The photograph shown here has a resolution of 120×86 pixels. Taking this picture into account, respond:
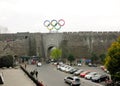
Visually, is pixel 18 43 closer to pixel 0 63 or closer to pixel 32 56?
pixel 32 56

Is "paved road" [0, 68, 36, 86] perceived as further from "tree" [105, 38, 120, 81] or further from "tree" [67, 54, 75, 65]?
"tree" [67, 54, 75, 65]

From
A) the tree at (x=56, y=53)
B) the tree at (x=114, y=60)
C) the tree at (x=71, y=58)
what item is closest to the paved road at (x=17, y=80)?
the tree at (x=114, y=60)

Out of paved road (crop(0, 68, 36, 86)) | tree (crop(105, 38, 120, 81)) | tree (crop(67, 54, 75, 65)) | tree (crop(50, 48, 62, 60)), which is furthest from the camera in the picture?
tree (crop(50, 48, 62, 60))

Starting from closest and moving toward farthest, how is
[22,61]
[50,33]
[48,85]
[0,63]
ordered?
[48,85] < [0,63] < [22,61] < [50,33]

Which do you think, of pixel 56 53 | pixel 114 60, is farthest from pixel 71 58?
pixel 114 60

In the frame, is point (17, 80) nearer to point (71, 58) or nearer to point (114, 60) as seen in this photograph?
point (114, 60)

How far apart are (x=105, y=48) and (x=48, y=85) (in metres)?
46.8

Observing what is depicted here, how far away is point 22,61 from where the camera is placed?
225 ft

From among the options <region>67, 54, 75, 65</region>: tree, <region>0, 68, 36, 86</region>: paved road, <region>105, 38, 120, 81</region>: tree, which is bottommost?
<region>67, 54, 75, 65</region>: tree

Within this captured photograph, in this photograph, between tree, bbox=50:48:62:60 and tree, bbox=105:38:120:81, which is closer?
tree, bbox=105:38:120:81

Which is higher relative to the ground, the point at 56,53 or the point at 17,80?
the point at 17,80

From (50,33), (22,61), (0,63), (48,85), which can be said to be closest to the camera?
(48,85)

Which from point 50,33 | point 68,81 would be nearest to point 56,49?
point 50,33

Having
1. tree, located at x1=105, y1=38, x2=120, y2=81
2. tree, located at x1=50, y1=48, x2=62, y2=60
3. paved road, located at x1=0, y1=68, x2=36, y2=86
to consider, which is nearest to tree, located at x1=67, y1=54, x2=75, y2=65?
tree, located at x1=50, y1=48, x2=62, y2=60
